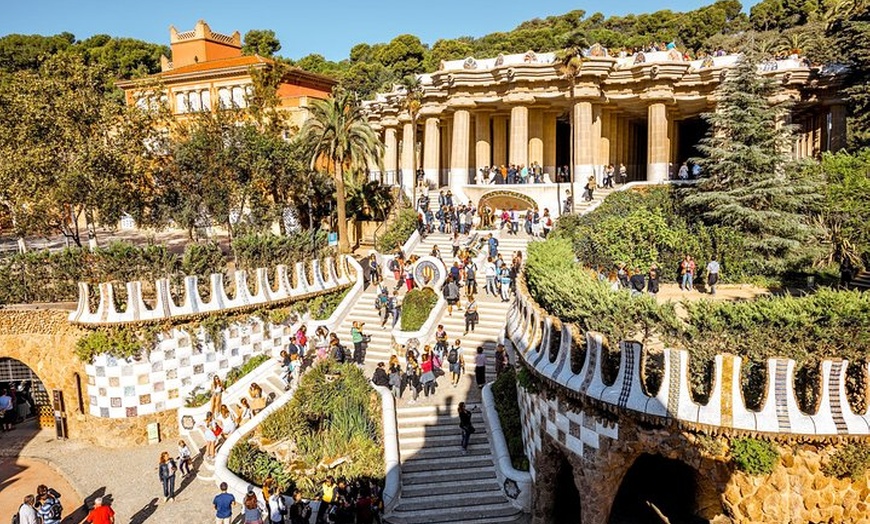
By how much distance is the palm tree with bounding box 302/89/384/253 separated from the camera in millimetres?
29641

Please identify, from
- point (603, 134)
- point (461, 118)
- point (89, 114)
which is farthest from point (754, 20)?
point (89, 114)

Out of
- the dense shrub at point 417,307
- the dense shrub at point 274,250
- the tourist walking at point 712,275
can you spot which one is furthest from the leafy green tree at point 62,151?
the tourist walking at point 712,275

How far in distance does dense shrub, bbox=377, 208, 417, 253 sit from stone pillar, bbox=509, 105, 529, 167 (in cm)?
704

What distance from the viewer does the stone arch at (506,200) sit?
33156mm

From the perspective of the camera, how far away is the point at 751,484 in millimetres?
10914

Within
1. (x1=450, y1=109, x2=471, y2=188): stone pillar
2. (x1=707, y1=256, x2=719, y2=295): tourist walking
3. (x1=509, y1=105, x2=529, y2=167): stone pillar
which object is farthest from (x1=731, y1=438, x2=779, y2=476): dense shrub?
(x1=450, y1=109, x2=471, y2=188): stone pillar

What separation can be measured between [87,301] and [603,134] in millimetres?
29222

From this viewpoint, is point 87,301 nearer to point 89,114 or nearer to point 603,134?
point 89,114

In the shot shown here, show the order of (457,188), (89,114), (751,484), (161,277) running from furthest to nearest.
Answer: (457,188), (89,114), (161,277), (751,484)

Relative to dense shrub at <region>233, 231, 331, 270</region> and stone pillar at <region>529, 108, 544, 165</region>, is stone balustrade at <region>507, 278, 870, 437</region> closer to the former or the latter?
dense shrub at <region>233, 231, 331, 270</region>

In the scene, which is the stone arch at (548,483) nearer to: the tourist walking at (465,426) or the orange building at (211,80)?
the tourist walking at (465,426)

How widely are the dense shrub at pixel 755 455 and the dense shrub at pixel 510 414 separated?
207 inches

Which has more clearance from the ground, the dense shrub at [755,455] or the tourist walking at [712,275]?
the tourist walking at [712,275]

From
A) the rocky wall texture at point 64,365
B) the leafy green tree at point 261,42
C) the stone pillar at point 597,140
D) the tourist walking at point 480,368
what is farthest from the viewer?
the leafy green tree at point 261,42
